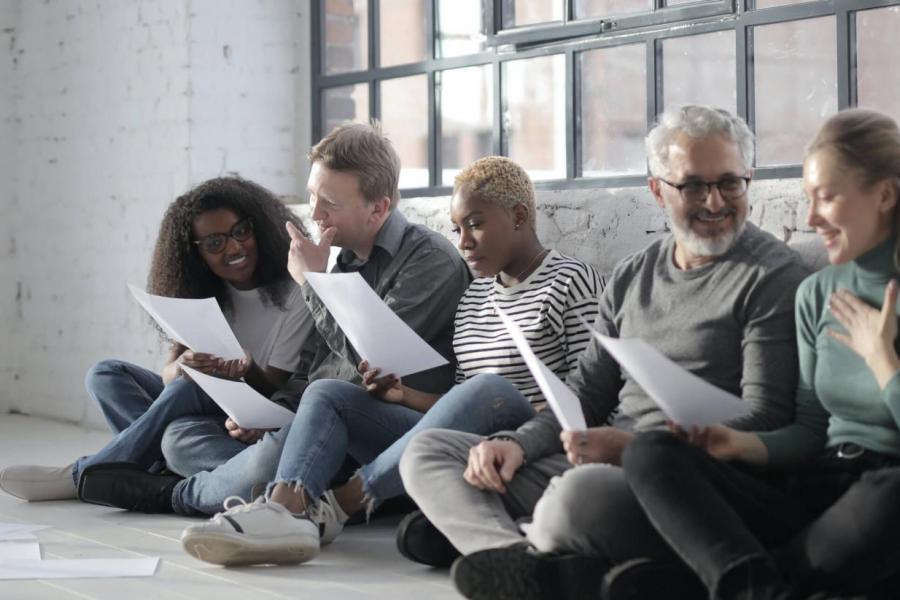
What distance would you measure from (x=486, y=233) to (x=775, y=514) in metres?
1.18

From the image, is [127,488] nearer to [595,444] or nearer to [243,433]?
[243,433]

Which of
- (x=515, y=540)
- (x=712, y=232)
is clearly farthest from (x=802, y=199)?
(x=515, y=540)

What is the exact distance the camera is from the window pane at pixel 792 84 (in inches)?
143

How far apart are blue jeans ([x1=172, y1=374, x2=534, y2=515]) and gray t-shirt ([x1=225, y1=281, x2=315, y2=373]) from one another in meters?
0.42

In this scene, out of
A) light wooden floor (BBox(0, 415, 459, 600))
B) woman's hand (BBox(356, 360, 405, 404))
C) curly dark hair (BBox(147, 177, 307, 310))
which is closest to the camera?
light wooden floor (BBox(0, 415, 459, 600))

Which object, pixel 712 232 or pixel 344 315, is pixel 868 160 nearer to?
pixel 712 232

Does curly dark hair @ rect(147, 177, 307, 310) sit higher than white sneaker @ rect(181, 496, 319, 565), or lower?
higher

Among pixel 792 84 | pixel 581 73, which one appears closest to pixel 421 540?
pixel 792 84

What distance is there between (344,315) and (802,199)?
112 centimetres

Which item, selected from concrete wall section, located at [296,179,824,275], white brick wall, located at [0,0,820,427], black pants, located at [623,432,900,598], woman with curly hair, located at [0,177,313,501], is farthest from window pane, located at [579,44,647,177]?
black pants, located at [623,432,900,598]

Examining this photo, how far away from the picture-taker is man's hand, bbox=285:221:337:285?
3618 millimetres

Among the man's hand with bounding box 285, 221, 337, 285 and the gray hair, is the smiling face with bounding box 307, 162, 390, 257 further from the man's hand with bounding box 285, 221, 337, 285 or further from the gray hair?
the gray hair

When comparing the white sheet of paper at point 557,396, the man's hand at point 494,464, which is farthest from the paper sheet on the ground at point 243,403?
the white sheet of paper at point 557,396

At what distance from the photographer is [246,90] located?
17.2 feet
